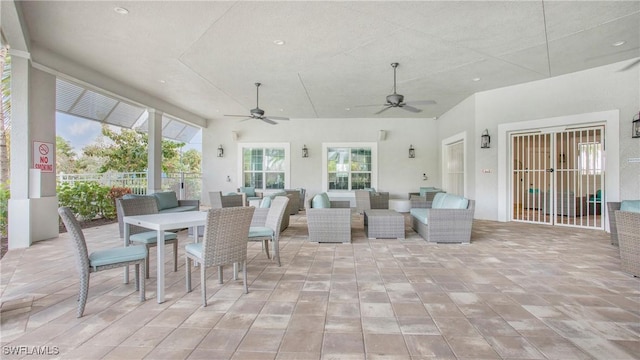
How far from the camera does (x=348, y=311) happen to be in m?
2.40

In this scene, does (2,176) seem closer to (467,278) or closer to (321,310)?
(321,310)

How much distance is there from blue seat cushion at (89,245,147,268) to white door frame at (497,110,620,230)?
290 inches

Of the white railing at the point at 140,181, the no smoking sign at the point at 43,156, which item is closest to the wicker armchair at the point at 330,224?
the no smoking sign at the point at 43,156

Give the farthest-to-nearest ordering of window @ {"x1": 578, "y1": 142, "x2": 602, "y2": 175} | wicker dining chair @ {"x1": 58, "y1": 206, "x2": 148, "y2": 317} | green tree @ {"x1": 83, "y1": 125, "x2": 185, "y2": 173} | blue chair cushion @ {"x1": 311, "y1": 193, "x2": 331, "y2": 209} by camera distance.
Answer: green tree @ {"x1": 83, "y1": 125, "x2": 185, "y2": 173} → window @ {"x1": 578, "y1": 142, "x2": 602, "y2": 175} → blue chair cushion @ {"x1": 311, "y1": 193, "x2": 331, "y2": 209} → wicker dining chair @ {"x1": 58, "y1": 206, "x2": 148, "y2": 317}

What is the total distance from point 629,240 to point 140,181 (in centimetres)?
1002

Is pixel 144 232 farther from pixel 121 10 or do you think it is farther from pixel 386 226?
pixel 386 226

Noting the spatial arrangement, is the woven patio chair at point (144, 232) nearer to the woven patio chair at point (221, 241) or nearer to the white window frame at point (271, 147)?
the woven patio chair at point (221, 241)

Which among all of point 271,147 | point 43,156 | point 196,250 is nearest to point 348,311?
point 196,250

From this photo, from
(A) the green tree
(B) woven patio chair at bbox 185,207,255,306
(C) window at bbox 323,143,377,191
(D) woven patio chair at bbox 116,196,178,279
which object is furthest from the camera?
(A) the green tree

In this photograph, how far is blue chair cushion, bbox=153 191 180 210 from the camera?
19.9 feet

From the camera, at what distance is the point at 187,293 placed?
110 inches

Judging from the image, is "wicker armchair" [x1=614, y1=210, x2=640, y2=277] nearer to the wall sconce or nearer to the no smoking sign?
the wall sconce

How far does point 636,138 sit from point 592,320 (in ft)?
16.4

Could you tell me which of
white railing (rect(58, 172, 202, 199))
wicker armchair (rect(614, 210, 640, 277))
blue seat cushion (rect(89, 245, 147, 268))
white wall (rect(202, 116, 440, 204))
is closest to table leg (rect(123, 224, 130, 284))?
blue seat cushion (rect(89, 245, 147, 268))
